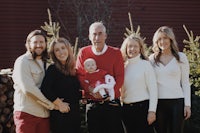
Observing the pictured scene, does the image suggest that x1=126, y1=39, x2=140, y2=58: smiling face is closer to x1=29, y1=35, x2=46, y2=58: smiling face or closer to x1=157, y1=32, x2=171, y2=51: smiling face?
x1=157, y1=32, x2=171, y2=51: smiling face

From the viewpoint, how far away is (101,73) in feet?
19.7

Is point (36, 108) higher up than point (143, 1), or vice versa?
point (143, 1)

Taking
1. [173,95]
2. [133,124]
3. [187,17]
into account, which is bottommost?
[133,124]

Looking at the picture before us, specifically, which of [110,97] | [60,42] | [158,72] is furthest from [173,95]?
[60,42]

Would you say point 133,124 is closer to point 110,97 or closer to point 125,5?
point 110,97

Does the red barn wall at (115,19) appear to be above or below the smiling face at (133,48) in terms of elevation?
above

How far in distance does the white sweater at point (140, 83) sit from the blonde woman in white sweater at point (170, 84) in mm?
173

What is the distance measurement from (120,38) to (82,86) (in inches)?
299

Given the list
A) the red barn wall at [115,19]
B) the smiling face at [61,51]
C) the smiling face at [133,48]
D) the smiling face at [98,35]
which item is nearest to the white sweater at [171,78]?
the smiling face at [133,48]

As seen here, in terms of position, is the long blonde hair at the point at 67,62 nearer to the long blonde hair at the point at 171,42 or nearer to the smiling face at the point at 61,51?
the smiling face at the point at 61,51

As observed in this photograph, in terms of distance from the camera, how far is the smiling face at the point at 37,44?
5891mm

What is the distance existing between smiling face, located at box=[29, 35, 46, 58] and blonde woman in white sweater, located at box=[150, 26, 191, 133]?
1617 mm

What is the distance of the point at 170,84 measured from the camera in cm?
634

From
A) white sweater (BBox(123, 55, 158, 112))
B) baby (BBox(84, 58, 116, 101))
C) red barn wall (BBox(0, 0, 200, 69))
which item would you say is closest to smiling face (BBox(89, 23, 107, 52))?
baby (BBox(84, 58, 116, 101))
